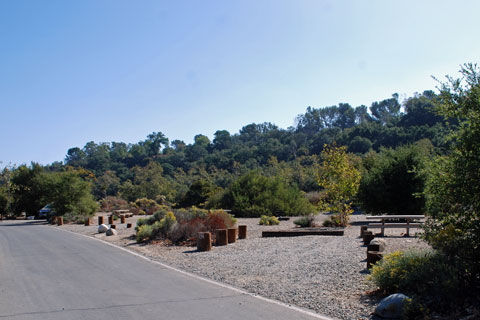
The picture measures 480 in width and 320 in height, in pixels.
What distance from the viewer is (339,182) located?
66.4ft

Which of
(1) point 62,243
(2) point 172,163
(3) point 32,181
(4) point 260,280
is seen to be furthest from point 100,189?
(4) point 260,280

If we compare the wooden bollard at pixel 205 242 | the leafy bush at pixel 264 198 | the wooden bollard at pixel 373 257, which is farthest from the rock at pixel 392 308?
the leafy bush at pixel 264 198

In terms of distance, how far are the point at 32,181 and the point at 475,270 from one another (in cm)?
4619

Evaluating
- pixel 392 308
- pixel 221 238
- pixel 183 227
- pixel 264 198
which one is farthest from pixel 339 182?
pixel 392 308

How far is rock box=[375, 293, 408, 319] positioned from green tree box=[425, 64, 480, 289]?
3.74 ft

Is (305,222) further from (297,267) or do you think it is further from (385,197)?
(297,267)

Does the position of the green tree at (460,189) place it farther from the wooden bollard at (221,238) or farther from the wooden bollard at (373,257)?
the wooden bollard at (221,238)

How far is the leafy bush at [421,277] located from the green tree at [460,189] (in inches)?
12.9

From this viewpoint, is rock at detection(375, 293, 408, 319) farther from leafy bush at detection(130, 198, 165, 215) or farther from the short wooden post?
leafy bush at detection(130, 198, 165, 215)

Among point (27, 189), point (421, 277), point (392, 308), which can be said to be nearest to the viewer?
point (392, 308)

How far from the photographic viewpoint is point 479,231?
6.71 m

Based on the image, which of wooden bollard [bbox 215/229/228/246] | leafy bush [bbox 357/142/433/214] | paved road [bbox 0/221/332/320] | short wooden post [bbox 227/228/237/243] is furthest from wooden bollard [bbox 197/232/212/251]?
leafy bush [bbox 357/142/433/214]

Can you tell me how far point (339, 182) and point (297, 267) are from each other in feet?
34.3

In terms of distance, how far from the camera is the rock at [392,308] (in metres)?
6.25
